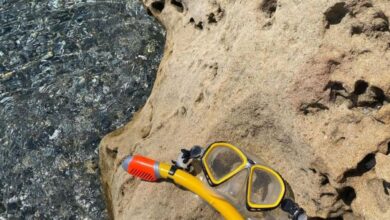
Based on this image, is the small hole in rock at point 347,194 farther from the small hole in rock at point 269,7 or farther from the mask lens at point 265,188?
the small hole in rock at point 269,7

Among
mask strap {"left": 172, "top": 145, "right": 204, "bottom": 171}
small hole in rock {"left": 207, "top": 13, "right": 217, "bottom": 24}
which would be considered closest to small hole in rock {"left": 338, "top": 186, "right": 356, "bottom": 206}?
→ mask strap {"left": 172, "top": 145, "right": 204, "bottom": 171}

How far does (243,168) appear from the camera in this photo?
2.98 meters

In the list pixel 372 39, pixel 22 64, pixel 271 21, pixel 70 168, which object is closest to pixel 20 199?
pixel 70 168

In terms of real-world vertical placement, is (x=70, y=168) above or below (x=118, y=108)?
below

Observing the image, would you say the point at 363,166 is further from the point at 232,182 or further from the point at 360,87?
the point at 232,182

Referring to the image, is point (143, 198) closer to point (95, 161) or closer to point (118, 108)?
point (95, 161)

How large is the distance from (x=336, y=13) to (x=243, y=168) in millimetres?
1087

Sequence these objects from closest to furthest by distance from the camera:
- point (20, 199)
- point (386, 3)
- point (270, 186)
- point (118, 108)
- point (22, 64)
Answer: point (386, 3) < point (270, 186) < point (20, 199) < point (118, 108) < point (22, 64)

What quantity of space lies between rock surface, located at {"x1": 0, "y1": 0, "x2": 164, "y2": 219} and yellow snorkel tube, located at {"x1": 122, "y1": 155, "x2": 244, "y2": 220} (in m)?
0.91

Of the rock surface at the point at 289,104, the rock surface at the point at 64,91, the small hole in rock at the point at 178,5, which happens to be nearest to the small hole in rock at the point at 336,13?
the rock surface at the point at 289,104

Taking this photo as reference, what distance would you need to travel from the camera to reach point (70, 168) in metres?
4.30

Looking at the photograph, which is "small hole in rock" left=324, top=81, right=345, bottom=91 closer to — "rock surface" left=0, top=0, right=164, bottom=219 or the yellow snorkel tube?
the yellow snorkel tube

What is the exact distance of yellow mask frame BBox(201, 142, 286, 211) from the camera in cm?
282

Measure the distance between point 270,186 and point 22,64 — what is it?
3287mm
